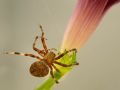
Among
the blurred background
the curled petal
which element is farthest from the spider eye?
the blurred background

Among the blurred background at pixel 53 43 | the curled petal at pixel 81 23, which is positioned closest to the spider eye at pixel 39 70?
the curled petal at pixel 81 23

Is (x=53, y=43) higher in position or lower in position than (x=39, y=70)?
higher

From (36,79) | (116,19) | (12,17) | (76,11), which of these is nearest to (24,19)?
(12,17)

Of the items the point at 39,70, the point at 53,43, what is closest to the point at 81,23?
the point at 39,70

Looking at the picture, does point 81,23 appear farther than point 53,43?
No

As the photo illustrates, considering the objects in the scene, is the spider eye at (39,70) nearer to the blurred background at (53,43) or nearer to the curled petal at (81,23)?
the curled petal at (81,23)

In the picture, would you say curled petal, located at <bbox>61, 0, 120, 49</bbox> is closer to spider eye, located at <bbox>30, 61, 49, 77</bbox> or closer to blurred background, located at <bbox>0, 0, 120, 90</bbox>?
spider eye, located at <bbox>30, 61, 49, 77</bbox>

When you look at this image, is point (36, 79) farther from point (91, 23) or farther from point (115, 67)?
point (91, 23)

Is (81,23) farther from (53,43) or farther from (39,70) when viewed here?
(53,43)
